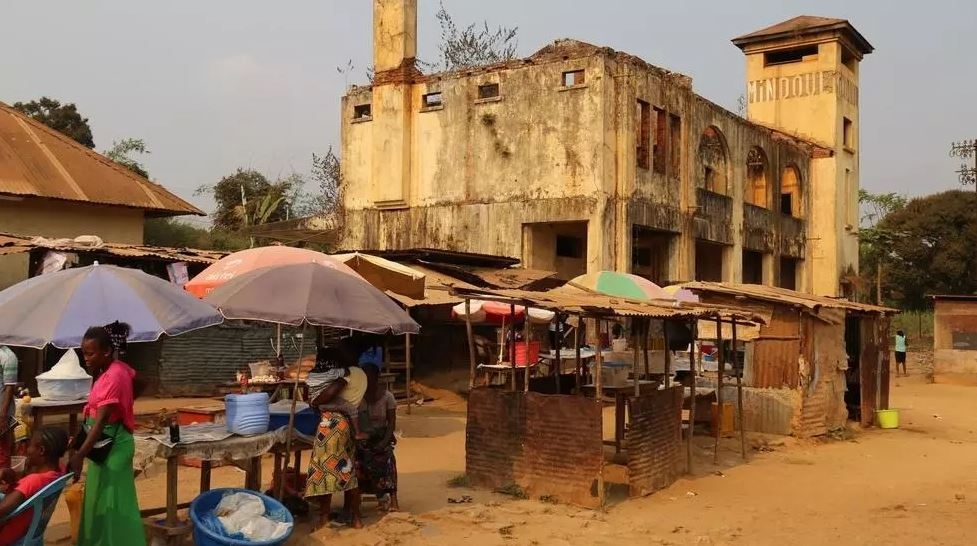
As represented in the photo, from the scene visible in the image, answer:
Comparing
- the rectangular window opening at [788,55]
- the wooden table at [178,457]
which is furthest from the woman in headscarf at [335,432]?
the rectangular window opening at [788,55]

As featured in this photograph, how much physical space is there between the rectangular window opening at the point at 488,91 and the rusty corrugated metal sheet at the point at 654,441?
14.8 metres

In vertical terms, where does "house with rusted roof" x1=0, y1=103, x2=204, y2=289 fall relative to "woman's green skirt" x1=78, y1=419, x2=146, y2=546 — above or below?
above

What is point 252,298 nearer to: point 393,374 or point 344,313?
point 344,313

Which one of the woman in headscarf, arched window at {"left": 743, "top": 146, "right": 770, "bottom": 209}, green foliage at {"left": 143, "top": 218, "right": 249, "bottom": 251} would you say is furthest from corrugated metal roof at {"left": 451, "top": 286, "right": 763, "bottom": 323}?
green foliage at {"left": 143, "top": 218, "right": 249, "bottom": 251}

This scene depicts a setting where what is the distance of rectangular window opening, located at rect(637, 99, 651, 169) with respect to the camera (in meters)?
22.8

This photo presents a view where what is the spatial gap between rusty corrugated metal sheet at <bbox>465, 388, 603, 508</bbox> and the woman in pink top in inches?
166

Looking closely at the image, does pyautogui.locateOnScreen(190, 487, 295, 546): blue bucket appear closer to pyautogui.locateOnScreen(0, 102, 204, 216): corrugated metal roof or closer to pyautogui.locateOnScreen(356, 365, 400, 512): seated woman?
pyautogui.locateOnScreen(356, 365, 400, 512): seated woman

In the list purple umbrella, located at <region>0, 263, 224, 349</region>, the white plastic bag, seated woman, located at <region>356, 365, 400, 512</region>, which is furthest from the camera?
seated woman, located at <region>356, 365, 400, 512</region>

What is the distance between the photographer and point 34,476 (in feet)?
16.9

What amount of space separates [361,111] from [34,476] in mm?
21826

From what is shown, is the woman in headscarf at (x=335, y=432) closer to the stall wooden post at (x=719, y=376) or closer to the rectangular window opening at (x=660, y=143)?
the stall wooden post at (x=719, y=376)

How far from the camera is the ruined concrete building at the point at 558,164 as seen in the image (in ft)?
71.6

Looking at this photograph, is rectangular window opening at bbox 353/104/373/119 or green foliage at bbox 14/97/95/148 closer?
rectangular window opening at bbox 353/104/373/119

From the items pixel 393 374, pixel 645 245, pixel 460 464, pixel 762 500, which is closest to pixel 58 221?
pixel 393 374
